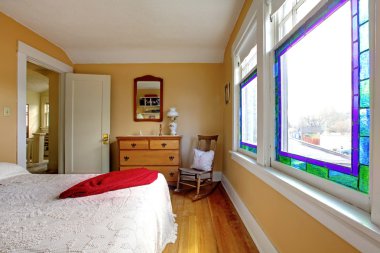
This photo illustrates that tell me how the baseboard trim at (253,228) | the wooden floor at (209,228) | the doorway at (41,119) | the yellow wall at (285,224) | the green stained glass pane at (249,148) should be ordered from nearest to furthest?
1. the yellow wall at (285,224)
2. the baseboard trim at (253,228)
3. the wooden floor at (209,228)
4. the green stained glass pane at (249,148)
5. the doorway at (41,119)

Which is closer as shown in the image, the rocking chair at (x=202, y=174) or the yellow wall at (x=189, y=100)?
the rocking chair at (x=202, y=174)

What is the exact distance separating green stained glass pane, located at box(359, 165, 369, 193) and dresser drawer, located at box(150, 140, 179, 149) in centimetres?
255

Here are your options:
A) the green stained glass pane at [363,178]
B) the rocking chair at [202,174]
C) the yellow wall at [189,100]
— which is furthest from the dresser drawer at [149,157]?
the green stained glass pane at [363,178]

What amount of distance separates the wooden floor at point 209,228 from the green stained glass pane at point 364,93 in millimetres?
1356

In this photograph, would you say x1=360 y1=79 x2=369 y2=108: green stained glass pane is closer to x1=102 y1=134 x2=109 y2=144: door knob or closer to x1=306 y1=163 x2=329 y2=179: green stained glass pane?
x1=306 y1=163 x2=329 y2=179: green stained glass pane

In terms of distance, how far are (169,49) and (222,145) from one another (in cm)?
197

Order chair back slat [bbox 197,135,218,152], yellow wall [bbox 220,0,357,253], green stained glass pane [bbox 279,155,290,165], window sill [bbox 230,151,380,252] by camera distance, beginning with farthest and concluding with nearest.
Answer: chair back slat [bbox 197,135,218,152] → green stained glass pane [bbox 279,155,290,165] → yellow wall [bbox 220,0,357,253] → window sill [bbox 230,151,380,252]

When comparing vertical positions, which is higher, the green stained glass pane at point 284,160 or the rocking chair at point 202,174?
the green stained glass pane at point 284,160

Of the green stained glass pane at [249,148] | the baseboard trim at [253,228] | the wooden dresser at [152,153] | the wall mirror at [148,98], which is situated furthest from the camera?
the wall mirror at [148,98]

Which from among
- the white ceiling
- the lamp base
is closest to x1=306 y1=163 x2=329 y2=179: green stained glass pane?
the white ceiling

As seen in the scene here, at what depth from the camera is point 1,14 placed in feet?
7.48

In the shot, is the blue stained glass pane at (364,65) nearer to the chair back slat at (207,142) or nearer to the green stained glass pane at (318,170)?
the green stained glass pane at (318,170)

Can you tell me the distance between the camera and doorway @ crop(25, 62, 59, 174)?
3.89 m

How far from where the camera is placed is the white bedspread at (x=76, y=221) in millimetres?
706
